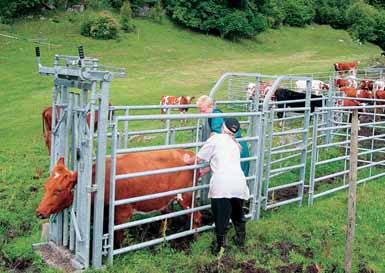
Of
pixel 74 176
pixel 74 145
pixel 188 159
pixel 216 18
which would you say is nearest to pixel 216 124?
pixel 188 159

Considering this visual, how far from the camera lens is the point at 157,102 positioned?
64.1 ft

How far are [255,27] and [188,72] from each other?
1781 centimetres

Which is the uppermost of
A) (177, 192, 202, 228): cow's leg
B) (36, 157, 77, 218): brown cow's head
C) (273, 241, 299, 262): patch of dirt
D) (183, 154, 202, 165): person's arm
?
(183, 154, 202, 165): person's arm

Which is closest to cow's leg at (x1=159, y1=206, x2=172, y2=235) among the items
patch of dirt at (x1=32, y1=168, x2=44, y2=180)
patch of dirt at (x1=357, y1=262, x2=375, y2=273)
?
patch of dirt at (x1=357, y1=262, x2=375, y2=273)

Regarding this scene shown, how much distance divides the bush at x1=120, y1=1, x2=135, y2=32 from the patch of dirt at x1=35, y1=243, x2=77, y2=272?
32.1 metres

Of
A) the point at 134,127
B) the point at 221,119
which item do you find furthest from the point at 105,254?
the point at 134,127

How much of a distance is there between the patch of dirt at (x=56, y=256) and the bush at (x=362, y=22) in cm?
4746

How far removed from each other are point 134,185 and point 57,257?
115cm

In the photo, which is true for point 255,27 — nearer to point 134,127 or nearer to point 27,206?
point 134,127

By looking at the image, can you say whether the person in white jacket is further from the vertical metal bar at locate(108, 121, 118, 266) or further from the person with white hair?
the vertical metal bar at locate(108, 121, 118, 266)

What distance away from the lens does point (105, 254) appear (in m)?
5.66

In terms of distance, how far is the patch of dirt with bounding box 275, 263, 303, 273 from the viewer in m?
5.71

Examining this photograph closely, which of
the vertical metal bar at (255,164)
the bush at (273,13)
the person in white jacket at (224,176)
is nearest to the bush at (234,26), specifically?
the bush at (273,13)

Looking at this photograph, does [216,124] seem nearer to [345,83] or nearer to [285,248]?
[285,248]
